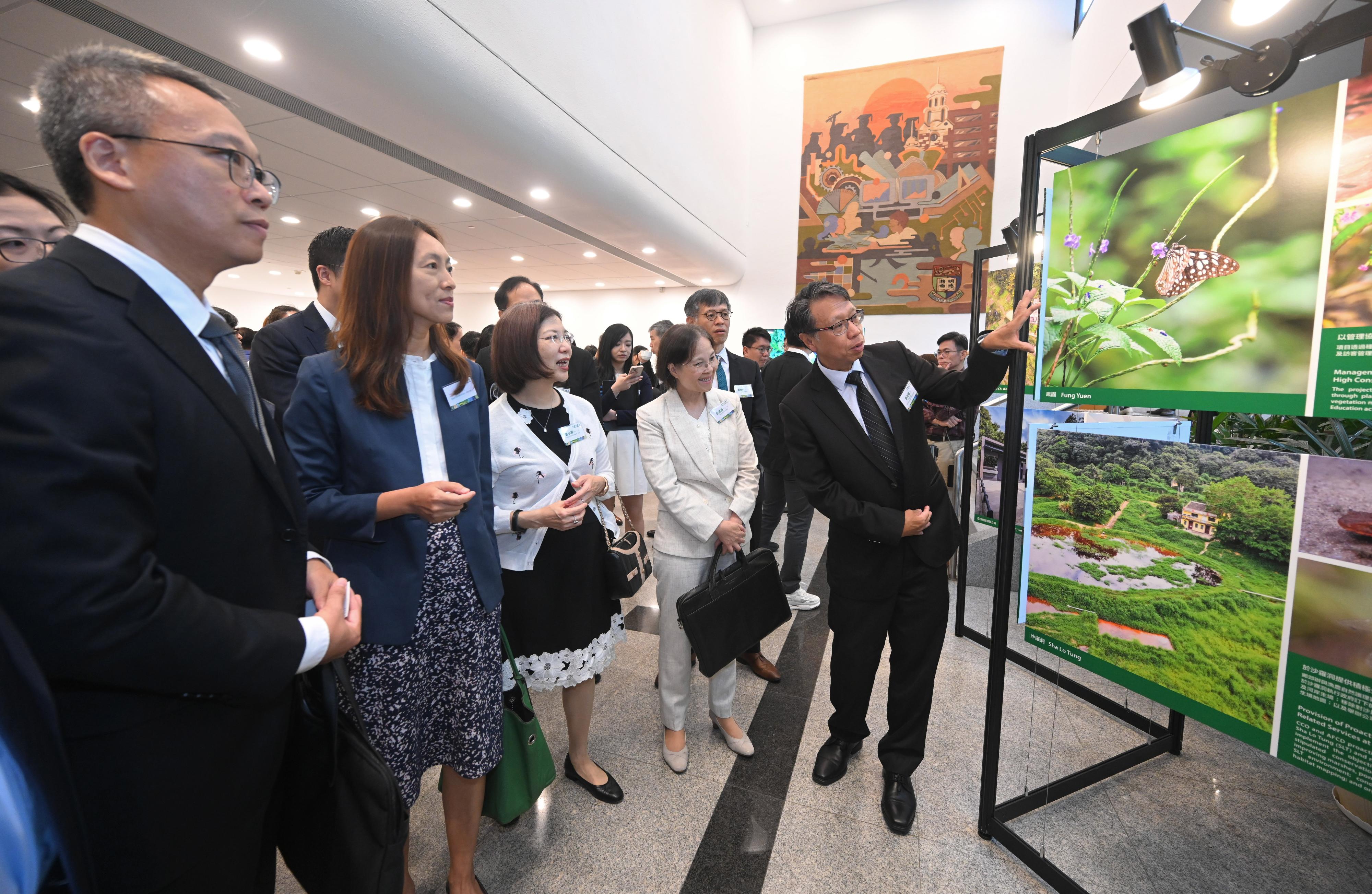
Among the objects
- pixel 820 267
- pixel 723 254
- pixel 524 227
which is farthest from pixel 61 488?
pixel 820 267

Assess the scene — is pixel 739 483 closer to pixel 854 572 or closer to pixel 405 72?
pixel 854 572

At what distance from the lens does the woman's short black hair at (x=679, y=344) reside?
205cm

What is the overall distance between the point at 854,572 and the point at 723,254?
832 centimetres

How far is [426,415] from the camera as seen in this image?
138 cm

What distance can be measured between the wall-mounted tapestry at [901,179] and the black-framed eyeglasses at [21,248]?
8879 mm

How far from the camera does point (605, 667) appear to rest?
6.31 ft

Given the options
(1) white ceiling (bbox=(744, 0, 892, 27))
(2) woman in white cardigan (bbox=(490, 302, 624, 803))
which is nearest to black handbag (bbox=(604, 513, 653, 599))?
(2) woman in white cardigan (bbox=(490, 302, 624, 803))

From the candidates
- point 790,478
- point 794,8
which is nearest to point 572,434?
point 790,478

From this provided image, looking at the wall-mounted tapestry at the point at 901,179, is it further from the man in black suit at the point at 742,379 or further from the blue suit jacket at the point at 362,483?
the blue suit jacket at the point at 362,483

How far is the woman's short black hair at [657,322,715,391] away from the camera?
205 centimetres

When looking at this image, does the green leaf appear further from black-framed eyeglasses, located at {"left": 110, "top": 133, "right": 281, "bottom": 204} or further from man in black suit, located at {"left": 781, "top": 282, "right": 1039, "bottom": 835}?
black-framed eyeglasses, located at {"left": 110, "top": 133, "right": 281, "bottom": 204}

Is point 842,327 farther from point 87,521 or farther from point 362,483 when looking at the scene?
point 87,521

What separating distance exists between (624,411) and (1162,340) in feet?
10.8

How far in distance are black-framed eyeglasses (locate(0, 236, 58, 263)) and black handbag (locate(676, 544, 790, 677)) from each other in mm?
1832
